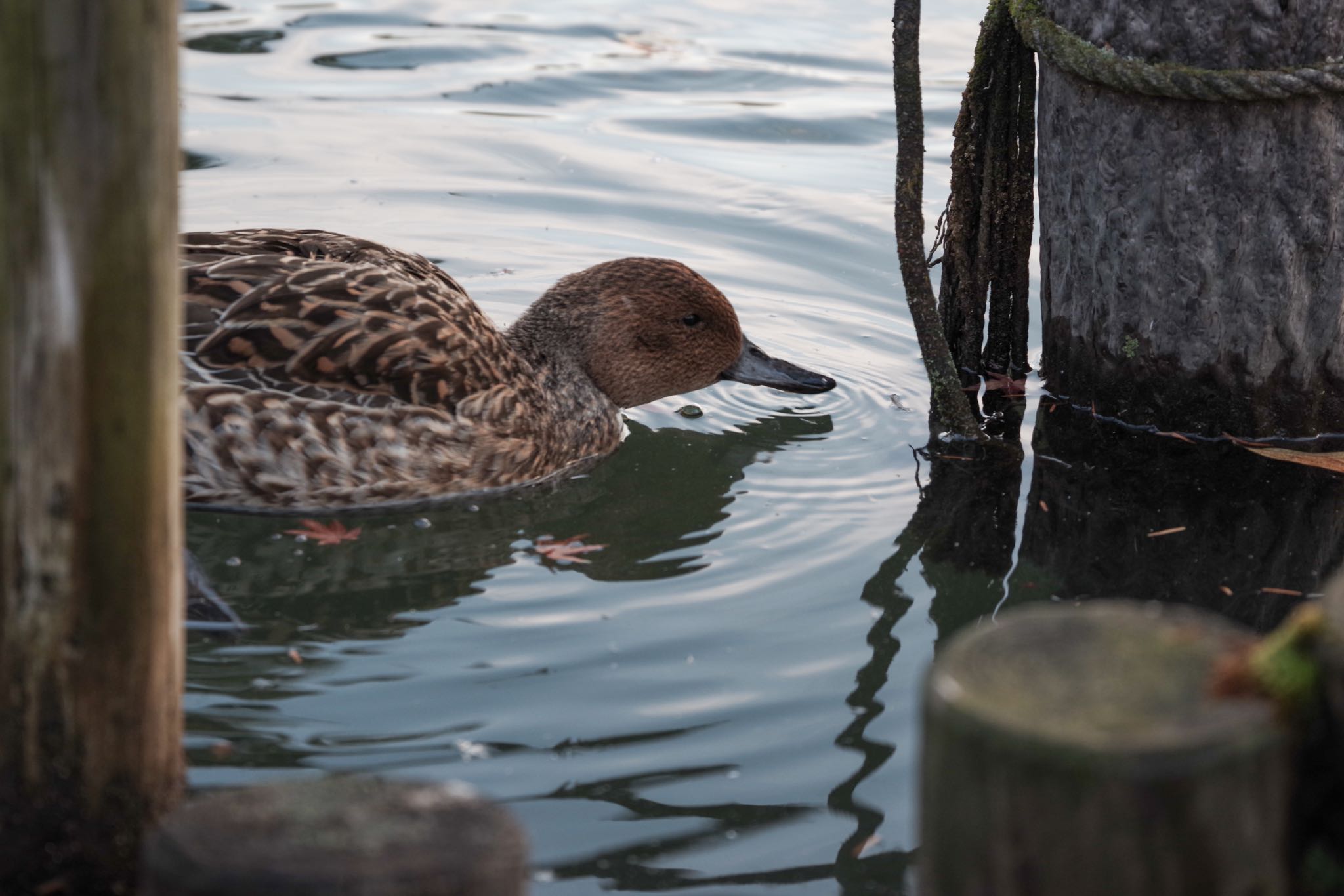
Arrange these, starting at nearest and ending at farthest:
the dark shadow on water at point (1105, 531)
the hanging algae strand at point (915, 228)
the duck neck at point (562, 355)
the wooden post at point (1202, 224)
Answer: the dark shadow on water at point (1105, 531) < the wooden post at point (1202, 224) < the hanging algae strand at point (915, 228) < the duck neck at point (562, 355)

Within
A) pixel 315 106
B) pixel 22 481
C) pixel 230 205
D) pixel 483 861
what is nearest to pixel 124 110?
pixel 22 481

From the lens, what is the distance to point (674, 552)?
18.6 feet

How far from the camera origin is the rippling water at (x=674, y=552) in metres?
4.05

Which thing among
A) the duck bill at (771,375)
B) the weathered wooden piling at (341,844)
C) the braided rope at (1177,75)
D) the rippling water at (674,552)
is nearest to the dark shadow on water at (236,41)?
the rippling water at (674,552)

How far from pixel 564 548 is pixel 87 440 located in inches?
117

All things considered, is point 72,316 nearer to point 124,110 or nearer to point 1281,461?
point 124,110

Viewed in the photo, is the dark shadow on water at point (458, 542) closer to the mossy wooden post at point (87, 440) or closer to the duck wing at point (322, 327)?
the duck wing at point (322, 327)

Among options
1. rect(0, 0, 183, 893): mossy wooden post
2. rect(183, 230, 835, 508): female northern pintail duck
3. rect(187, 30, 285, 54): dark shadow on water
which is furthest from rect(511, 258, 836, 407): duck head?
rect(187, 30, 285, 54): dark shadow on water

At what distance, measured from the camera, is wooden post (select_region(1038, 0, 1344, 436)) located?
5.72 meters

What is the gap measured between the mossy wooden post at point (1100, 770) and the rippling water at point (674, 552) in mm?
1411

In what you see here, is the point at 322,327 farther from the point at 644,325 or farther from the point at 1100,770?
the point at 1100,770

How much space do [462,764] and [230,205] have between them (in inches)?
231

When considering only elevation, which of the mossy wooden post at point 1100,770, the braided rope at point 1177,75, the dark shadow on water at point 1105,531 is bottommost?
the dark shadow on water at point 1105,531

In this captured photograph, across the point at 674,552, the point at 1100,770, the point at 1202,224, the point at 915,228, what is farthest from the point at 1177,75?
the point at 1100,770
